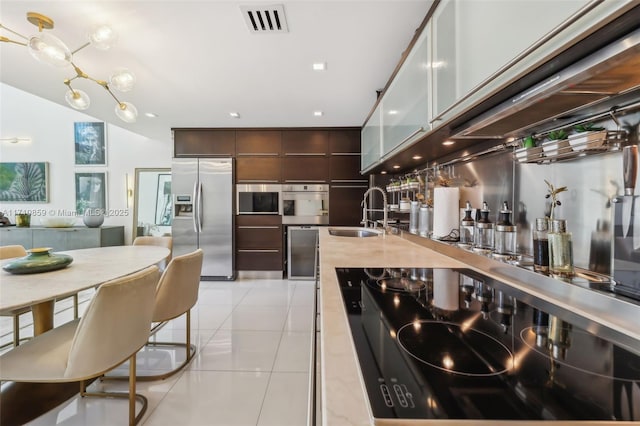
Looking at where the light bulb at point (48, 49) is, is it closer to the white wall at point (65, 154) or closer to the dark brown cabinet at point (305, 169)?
the dark brown cabinet at point (305, 169)

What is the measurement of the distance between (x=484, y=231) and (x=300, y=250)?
3.21 metres

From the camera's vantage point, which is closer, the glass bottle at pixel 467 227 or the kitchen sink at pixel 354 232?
the glass bottle at pixel 467 227

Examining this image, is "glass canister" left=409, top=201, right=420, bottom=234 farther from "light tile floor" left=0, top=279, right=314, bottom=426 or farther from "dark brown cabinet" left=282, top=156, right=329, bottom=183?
"dark brown cabinet" left=282, top=156, right=329, bottom=183

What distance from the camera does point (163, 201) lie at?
553 cm

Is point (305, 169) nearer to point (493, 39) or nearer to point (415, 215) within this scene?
point (415, 215)

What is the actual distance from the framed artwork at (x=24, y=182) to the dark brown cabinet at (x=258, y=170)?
4.39 metres

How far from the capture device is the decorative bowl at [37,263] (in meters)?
1.60

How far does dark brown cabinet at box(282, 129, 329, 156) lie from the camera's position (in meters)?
4.47

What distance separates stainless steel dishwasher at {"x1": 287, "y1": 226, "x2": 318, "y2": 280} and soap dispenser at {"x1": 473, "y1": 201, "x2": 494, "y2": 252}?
306 cm

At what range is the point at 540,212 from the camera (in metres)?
1.18

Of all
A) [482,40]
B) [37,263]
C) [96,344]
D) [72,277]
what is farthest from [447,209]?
[37,263]

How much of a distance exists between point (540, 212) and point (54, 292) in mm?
2255

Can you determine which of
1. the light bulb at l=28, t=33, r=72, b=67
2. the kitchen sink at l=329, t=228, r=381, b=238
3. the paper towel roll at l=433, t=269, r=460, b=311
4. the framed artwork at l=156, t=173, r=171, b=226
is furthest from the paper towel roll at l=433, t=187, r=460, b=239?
the framed artwork at l=156, t=173, r=171, b=226

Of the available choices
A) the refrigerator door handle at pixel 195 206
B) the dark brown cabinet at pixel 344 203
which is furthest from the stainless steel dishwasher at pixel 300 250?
the refrigerator door handle at pixel 195 206
